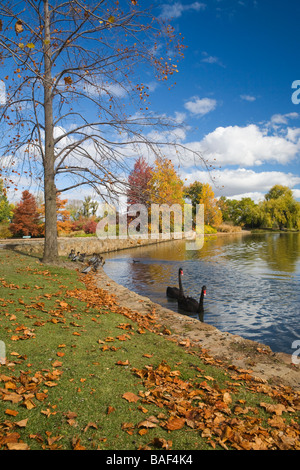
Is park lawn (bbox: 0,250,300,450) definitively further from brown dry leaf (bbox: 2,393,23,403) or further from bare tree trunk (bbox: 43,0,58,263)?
bare tree trunk (bbox: 43,0,58,263)

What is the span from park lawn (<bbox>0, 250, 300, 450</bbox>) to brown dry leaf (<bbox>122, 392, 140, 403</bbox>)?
0.5 inches

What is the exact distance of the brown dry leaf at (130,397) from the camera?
11.2 ft

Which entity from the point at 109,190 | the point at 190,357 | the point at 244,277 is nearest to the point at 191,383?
the point at 190,357

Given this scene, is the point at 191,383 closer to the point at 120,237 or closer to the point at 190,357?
the point at 190,357

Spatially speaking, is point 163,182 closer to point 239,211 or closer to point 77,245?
point 77,245

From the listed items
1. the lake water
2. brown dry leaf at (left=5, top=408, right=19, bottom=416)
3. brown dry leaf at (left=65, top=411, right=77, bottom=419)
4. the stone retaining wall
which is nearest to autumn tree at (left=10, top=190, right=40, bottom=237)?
the stone retaining wall

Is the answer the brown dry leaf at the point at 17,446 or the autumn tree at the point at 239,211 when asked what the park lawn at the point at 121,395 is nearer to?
the brown dry leaf at the point at 17,446

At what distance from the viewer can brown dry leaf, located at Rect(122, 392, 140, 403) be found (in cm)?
343

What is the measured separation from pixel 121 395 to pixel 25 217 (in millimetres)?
32060

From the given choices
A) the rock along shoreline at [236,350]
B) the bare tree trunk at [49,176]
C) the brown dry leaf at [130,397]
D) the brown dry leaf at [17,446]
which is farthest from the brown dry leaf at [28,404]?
the bare tree trunk at [49,176]

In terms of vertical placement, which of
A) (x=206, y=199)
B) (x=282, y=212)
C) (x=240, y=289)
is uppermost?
(x=206, y=199)

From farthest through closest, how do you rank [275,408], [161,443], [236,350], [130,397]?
[236,350], [275,408], [130,397], [161,443]

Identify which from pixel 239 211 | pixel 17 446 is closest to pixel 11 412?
pixel 17 446

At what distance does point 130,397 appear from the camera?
3482 millimetres
